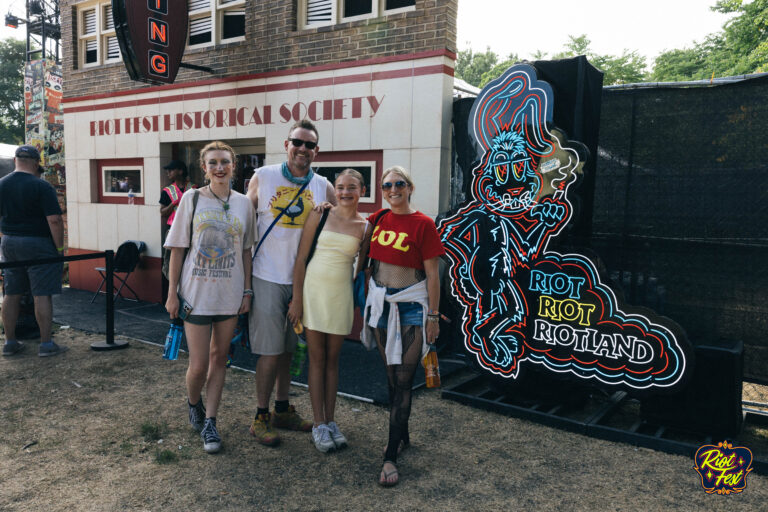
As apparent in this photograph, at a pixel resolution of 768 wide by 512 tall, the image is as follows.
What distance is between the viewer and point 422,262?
138 inches

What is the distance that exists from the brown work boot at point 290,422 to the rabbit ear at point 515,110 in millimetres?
2673

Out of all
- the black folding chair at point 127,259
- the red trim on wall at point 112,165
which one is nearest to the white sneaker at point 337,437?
the black folding chair at point 127,259

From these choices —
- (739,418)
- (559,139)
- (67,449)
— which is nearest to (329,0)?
(559,139)

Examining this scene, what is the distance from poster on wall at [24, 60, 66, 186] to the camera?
14.5 m

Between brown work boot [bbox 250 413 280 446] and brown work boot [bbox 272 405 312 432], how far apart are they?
202mm

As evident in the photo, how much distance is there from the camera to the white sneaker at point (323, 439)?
3779 millimetres

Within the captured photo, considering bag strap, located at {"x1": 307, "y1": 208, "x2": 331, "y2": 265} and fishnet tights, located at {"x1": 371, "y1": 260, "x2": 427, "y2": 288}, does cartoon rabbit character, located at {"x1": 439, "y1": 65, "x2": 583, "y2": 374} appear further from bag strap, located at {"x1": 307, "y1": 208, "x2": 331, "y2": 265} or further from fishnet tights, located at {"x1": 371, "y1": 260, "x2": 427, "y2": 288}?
bag strap, located at {"x1": 307, "y1": 208, "x2": 331, "y2": 265}

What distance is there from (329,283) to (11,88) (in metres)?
42.3

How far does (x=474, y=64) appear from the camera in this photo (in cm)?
5950

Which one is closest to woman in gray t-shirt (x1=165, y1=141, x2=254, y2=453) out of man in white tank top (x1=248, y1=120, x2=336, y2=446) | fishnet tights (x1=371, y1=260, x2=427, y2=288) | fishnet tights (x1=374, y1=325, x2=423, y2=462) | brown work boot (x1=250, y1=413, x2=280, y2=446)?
man in white tank top (x1=248, y1=120, x2=336, y2=446)

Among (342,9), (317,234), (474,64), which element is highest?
(474,64)

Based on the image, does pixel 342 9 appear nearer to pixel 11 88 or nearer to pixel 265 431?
pixel 265 431

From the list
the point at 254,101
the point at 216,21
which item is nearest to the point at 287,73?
the point at 254,101

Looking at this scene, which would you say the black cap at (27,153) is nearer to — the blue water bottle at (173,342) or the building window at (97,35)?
the blue water bottle at (173,342)
